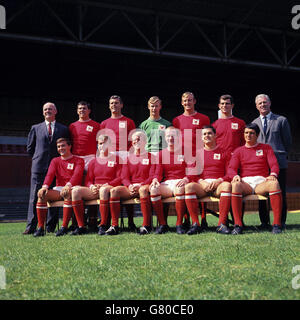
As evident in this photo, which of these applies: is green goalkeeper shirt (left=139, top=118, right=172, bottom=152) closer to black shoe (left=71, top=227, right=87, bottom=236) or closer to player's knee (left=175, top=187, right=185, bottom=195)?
player's knee (left=175, top=187, right=185, bottom=195)

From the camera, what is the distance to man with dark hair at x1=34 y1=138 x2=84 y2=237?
485 cm

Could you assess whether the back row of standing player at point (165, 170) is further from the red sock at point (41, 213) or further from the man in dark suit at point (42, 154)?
the man in dark suit at point (42, 154)

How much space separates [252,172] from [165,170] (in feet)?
3.84

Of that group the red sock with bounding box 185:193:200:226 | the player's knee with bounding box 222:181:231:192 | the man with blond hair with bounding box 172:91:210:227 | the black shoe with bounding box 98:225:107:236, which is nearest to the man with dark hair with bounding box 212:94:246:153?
the man with blond hair with bounding box 172:91:210:227

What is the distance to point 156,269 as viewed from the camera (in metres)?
2.48

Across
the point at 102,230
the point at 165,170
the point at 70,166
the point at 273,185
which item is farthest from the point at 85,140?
the point at 273,185

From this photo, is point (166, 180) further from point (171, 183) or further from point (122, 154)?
point (122, 154)

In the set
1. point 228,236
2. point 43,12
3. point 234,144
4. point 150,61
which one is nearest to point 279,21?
point 150,61

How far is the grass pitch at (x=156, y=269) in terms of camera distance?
195 cm

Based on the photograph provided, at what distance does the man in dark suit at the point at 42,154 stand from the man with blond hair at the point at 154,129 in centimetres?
125

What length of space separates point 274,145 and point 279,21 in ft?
27.1

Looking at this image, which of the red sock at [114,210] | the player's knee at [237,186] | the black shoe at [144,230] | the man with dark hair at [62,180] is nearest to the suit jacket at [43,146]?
the man with dark hair at [62,180]

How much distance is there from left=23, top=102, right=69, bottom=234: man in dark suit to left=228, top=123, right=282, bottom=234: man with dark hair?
8.43ft
